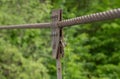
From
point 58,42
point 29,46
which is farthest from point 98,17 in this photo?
point 29,46

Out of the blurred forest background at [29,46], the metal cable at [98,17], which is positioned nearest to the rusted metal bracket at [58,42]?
the metal cable at [98,17]

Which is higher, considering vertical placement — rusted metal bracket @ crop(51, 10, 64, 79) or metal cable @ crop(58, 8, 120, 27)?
metal cable @ crop(58, 8, 120, 27)

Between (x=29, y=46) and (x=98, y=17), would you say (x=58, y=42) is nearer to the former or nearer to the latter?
(x=98, y=17)

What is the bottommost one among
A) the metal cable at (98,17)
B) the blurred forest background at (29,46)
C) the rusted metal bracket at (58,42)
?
the blurred forest background at (29,46)

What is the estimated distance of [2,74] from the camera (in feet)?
7.81

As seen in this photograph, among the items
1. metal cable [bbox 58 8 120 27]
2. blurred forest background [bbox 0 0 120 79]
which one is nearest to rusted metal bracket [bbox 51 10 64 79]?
metal cable [bbox 58 8 120 27]

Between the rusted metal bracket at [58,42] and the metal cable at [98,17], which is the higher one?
the metal cable at [98,17]

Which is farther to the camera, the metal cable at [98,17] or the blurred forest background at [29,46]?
the blurred forest background at [29,46]

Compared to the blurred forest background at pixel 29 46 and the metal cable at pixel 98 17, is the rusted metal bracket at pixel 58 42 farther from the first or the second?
the blurred forest background at pixel 29 46

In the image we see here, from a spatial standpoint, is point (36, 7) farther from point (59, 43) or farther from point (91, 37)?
point (59, 43)

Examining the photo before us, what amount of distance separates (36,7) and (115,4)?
1.69 m

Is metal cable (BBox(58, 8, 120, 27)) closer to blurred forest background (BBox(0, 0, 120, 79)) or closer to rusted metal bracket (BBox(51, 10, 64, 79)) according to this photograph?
rusted metal bracket (BBox(51, 10, 64, 79))

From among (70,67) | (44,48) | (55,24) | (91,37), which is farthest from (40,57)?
(55,24)

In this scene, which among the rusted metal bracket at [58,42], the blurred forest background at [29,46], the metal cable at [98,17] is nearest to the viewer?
the metal cable at [98,17]
